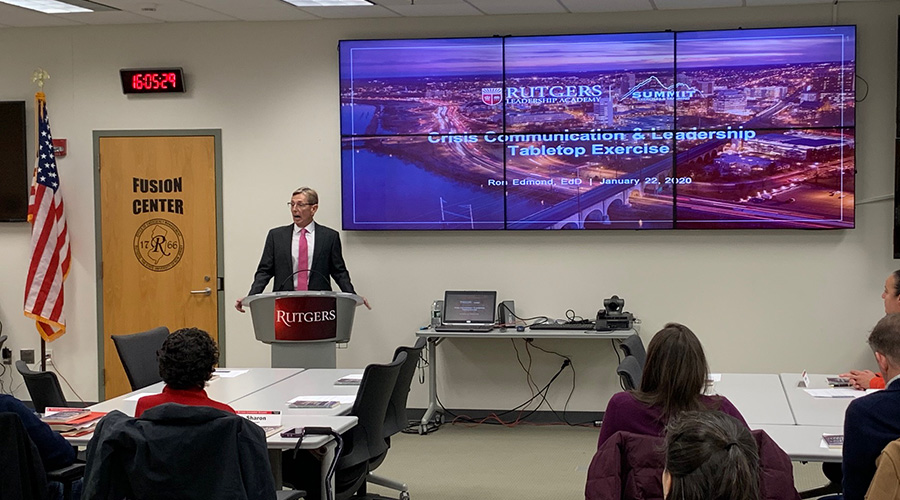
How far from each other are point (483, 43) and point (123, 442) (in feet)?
15.8

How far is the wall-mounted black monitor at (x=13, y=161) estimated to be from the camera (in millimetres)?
7844

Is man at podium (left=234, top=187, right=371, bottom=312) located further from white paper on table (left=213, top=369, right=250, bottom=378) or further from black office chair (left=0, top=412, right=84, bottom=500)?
black office chair (left=0, top=412, right=84, bottom=500)

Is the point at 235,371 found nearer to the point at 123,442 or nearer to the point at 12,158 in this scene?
the point at 123,442

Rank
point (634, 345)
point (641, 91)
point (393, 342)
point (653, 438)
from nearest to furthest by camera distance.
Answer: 1. point (653, 438)
2. point (634, 345)
3. point (641, 91)
4. point (393, 342)

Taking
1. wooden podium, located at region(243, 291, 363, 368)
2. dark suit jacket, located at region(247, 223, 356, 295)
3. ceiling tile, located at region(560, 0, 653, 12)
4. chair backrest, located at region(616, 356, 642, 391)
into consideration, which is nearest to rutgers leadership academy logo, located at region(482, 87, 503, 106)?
ceiling tile, located at region(560, 0, 653, 12)

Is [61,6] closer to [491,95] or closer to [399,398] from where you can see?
[491,95]

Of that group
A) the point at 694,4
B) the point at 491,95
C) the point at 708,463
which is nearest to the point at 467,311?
the point at 491,95

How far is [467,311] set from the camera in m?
7.17

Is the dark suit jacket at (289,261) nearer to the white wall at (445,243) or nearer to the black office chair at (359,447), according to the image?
the white wall at (445,243)

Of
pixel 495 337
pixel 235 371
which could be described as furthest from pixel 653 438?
pixel 495 337

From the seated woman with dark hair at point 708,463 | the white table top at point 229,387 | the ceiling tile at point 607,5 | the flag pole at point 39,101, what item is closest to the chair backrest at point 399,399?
the white table top at point 229,387

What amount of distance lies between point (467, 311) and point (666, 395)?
3956 mm

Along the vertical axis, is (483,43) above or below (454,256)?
above

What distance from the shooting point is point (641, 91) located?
23.1 ft
